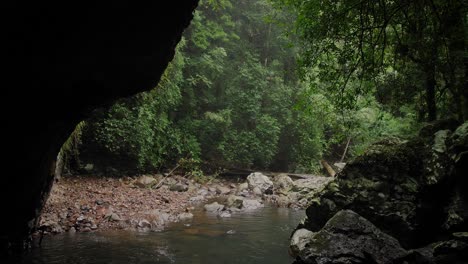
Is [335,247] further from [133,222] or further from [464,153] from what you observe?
[133,222]

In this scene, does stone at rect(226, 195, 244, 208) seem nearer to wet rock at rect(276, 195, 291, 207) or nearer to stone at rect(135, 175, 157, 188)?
wet rock at rect(276, 195, 291, 207)

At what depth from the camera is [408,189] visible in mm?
7156

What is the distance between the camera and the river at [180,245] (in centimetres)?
705

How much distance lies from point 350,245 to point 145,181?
1070 centimetres

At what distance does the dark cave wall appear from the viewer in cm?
381

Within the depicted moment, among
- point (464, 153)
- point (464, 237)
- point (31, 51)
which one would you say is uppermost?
point (31, 51)

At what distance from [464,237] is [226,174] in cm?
1570

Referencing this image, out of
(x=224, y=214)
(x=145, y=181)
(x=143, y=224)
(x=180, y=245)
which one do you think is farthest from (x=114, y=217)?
(x=145, y=181)

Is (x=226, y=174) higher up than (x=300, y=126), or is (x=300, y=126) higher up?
(x=300, y=126)

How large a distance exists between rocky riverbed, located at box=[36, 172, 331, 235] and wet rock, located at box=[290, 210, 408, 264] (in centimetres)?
540

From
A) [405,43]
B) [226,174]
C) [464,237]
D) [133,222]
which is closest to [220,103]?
[226,174]

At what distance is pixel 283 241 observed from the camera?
9078 mm

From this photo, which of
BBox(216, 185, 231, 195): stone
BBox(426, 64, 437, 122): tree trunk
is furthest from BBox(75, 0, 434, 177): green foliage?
BBox(426, 64, 437, 122): tree trunk

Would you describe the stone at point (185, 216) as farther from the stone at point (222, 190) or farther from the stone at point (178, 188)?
the stone at point (222, 190)
